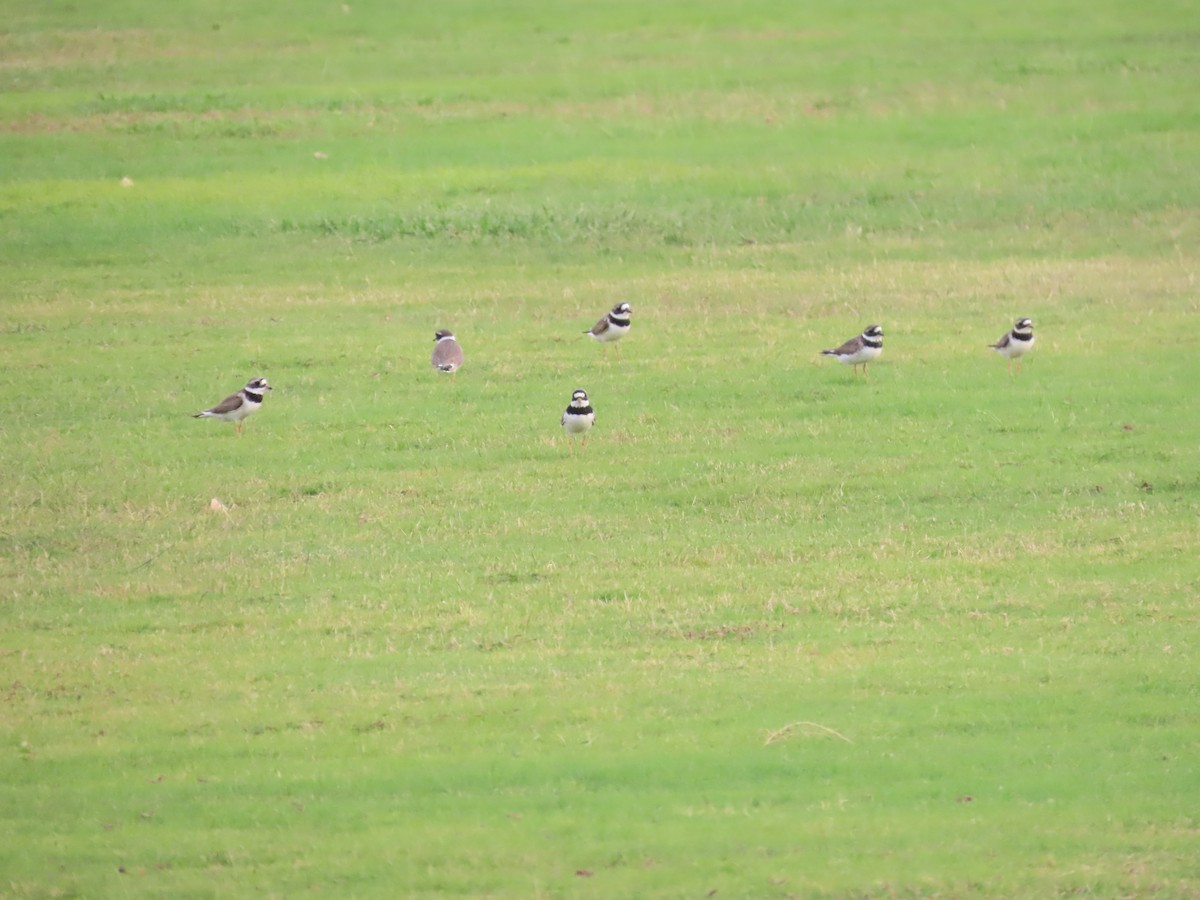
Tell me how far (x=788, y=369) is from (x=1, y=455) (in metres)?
10.1

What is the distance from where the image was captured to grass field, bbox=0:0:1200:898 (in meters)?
10.9

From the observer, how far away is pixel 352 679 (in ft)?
43.4

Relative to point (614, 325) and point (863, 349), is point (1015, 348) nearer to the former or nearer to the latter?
point (863, 349)

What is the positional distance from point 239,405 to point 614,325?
557 centimetres

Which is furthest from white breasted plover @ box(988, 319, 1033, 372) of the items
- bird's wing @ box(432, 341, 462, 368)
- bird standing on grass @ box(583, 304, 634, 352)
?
bird's wing @ box(432, 341, 462, 368)

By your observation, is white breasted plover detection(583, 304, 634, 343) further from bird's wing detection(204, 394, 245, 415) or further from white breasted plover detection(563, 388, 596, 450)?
bird's wing detection(204, 394, 245, 415)

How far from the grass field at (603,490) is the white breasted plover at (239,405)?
312 millimetres

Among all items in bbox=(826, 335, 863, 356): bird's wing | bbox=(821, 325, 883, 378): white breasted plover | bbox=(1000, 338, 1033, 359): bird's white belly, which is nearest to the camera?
bbox=(821, 325, 883, 378): white breasted plover

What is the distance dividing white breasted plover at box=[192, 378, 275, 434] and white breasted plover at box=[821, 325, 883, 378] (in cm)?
757

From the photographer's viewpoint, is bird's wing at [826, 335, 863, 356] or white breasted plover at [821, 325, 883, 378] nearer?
white breasted plover at [821, 325, 883, 378]

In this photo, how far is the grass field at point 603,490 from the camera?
1095cm

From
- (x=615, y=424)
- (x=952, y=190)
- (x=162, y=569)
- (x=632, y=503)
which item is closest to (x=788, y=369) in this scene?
(x=615, y=424)

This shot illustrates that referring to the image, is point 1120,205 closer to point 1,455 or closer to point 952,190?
point 952,190

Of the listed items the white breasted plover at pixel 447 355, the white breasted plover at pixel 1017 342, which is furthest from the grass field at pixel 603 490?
the white breasted plover at pixel 447 355
